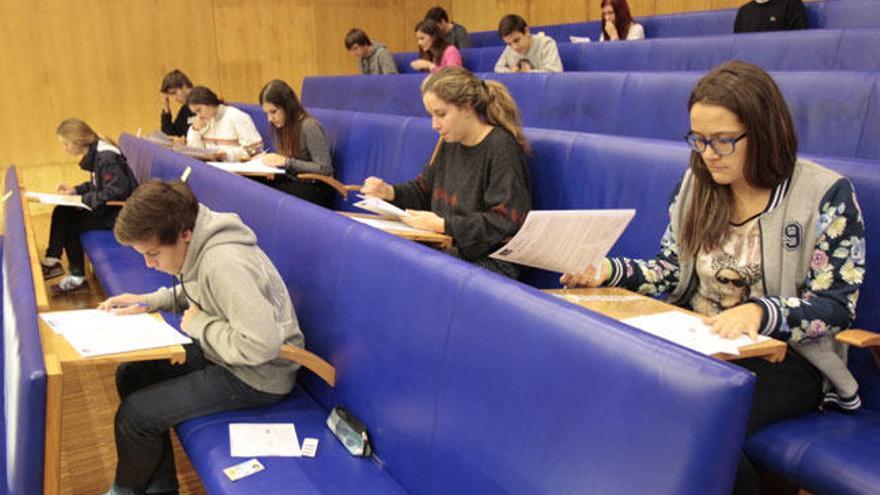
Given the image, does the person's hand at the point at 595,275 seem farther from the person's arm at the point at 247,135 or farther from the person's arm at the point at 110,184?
the person's arm at the point at 247,135

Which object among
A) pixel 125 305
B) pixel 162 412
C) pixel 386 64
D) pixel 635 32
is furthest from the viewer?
pixel 386 64

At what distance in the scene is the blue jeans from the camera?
5.88 feet

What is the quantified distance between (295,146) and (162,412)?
7.87ft

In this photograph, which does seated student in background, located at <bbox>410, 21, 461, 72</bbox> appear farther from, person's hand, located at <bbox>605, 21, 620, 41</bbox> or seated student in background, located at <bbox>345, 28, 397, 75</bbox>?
person's hand, located at <bbox>605, 21, 620, 41</bbox>

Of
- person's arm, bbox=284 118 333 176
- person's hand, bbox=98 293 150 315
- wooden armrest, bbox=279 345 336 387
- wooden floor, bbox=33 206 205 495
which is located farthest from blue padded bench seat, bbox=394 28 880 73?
wooden floor, bbox=33 206 205 495

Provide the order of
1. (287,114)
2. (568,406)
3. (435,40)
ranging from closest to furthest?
(568,406) < (287,114) < (435,40)

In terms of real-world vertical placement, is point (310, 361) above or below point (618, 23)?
below

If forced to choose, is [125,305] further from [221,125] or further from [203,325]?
[221,125]

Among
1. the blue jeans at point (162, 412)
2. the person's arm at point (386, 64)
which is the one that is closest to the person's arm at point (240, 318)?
the blue jeans at point (162, 412)

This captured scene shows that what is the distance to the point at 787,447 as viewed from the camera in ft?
4.63

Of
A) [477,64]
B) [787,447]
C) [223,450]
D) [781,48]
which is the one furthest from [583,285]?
[477,64]

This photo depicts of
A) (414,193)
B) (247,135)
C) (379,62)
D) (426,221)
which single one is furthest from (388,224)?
(379,62)

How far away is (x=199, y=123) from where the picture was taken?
4.72m

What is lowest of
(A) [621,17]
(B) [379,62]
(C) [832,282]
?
(C) [832,282]
